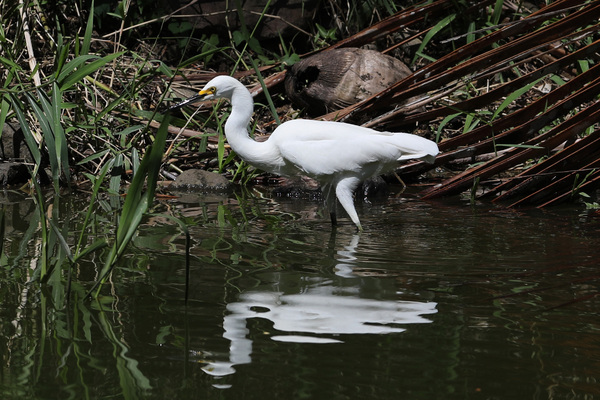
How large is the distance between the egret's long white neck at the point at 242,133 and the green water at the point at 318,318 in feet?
2.16

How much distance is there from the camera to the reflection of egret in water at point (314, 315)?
244 cm

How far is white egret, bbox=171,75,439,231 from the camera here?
4703 mm

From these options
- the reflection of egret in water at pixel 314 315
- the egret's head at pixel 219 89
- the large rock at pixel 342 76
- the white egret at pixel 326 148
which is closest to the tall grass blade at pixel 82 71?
the egret's head at pixel 219 89

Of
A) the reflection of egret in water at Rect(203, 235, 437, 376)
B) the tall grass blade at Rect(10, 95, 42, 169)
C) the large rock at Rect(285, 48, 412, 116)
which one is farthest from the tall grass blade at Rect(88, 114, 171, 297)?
the large rock at Rect(285, 48, 412, 116)

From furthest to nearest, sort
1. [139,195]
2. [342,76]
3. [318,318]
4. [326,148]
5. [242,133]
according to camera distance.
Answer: [342,76], [242,133], [326,148], [318,318], [139,195]

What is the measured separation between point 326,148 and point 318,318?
2148 millimetres

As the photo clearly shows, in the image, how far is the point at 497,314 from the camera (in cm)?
271

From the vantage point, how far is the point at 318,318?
2.70 meters

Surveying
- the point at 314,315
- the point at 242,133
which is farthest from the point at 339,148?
the point at 314,315

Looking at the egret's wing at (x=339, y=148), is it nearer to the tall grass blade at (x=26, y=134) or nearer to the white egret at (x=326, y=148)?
the white egret at (x=326, y=148)

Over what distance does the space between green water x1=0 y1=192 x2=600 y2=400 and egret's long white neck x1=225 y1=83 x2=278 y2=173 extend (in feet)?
2.16

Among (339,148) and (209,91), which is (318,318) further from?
(209,91)

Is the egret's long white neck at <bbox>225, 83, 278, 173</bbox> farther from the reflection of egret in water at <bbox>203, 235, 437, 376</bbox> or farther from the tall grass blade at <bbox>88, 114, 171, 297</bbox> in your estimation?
the tall grass blade at <bbox>88, 114, 171, 297</bbox>

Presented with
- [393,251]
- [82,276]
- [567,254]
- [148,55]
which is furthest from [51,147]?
[148,55]
